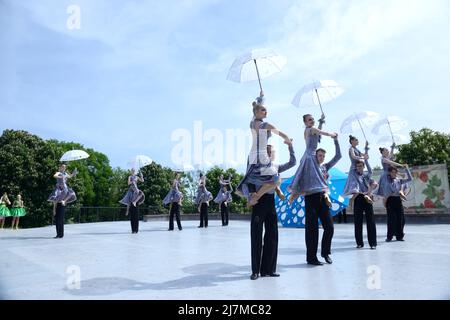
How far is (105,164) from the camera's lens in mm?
78062

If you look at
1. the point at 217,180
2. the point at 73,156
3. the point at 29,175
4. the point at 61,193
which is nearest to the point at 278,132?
the point at 61,193

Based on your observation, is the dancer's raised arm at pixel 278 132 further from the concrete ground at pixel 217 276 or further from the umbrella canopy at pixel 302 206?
the umbrella canopy at pixel 302 206

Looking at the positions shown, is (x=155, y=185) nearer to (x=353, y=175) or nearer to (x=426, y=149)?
(x=426, y=149)

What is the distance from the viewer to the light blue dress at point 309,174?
6.45 meters

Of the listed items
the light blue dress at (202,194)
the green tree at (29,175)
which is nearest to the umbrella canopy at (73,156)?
the light blue dress at (202,194)

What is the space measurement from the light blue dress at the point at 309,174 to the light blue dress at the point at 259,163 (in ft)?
3.88

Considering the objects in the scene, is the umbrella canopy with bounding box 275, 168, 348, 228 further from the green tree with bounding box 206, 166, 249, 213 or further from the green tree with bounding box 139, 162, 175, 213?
the green tree with bounding box 139, 162, 175, 213

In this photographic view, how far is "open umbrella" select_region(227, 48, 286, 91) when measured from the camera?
7.24 meters

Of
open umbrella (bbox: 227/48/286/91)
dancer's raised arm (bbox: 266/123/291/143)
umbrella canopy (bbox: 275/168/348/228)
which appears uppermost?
open umbrella (bbox: 227/48/286/91)

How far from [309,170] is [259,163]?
4.60 feet

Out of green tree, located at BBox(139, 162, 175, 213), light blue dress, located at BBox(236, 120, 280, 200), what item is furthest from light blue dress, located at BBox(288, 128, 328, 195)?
green tree, located at BBox(139, 162, 175, 213)
